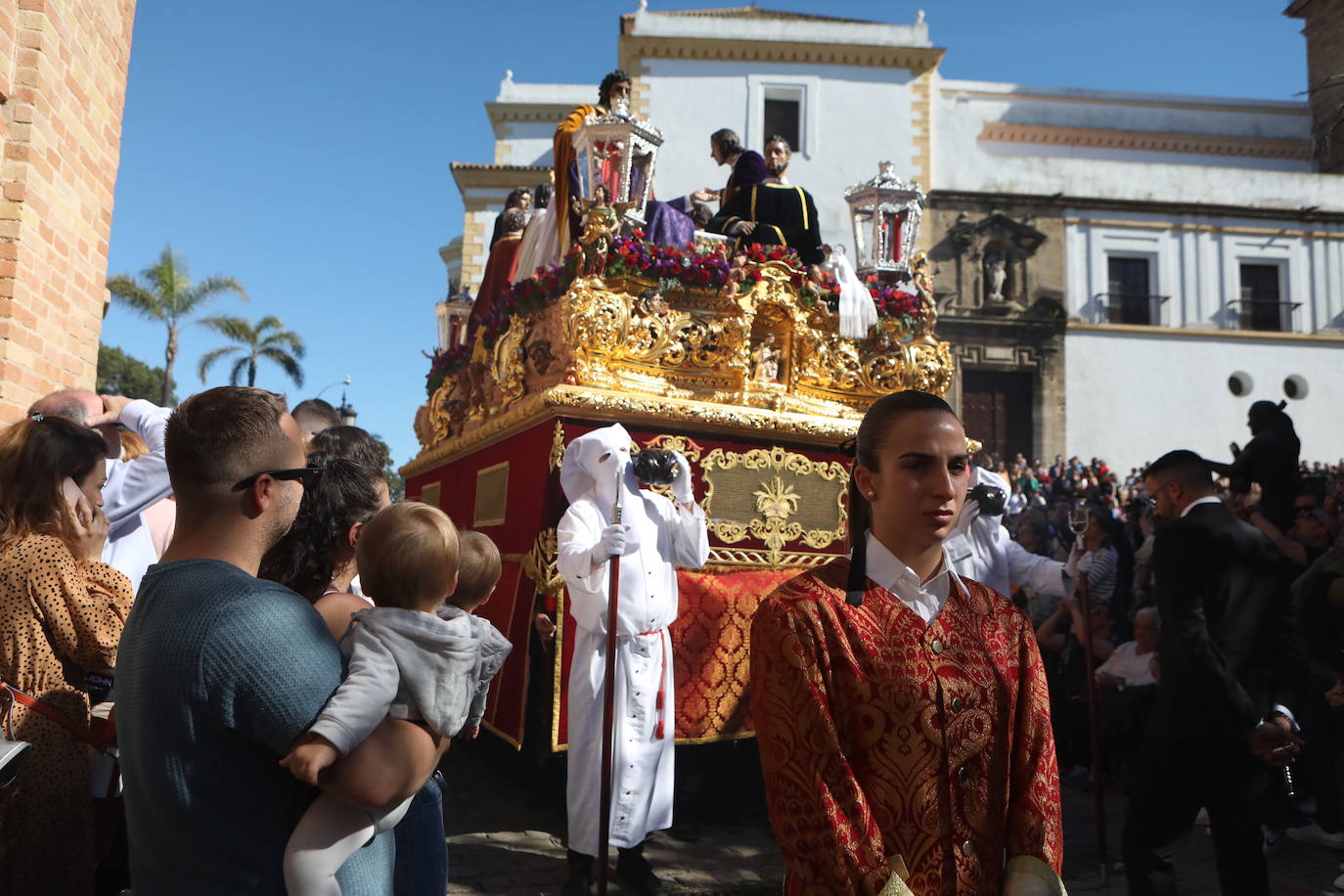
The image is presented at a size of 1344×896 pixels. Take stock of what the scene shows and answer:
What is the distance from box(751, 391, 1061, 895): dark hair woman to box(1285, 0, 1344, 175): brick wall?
2946 centimetres

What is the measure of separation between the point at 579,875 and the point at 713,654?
1780 millimetres

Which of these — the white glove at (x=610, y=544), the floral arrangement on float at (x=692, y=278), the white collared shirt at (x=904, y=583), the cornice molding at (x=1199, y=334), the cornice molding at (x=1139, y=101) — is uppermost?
the cornice molding at (x=1139, y=101)

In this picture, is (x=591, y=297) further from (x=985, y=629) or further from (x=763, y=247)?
(x=985, y=629)

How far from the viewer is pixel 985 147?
87.4 feet

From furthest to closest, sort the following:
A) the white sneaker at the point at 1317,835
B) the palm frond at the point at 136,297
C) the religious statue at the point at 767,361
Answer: the palm frond at the point at 136,297, the religious statue at the point at 767,361, the white sneaker at the point at 1317,835

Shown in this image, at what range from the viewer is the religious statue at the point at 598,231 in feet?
19.8

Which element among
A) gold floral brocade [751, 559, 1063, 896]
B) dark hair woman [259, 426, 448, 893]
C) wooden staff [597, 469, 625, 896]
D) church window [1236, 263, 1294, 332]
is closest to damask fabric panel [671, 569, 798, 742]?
wooden staff [597, 469, 625, 896]

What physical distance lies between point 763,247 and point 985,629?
A: 484cm

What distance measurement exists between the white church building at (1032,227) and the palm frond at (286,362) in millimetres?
14532

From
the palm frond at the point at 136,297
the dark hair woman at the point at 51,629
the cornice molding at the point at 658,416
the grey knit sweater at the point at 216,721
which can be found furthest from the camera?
the palm frond at the point at 136,297

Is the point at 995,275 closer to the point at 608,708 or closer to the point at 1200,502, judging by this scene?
the point at 1200,502

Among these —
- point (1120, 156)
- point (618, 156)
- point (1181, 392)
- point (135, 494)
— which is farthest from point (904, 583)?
point (1120, 156)

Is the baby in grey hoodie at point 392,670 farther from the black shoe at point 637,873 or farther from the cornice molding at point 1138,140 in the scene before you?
the cornice molding at point 1138,140

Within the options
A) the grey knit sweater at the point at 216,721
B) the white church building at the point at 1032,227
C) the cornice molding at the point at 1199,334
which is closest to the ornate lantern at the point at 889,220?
the grey knit sweater at the point at 216,721
